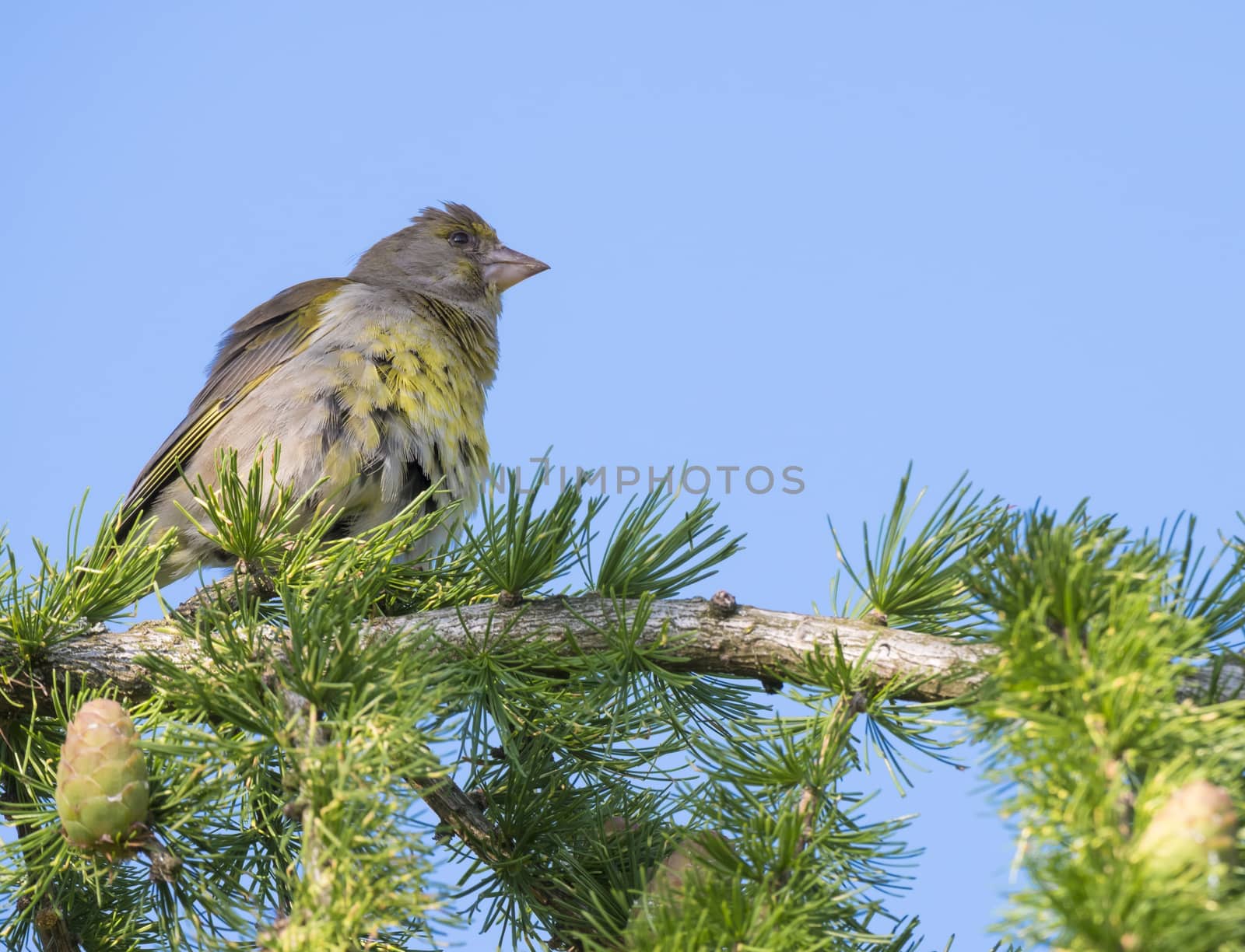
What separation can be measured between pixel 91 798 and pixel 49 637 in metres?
0.66

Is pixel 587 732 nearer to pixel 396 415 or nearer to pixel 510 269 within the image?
pixel 396 415

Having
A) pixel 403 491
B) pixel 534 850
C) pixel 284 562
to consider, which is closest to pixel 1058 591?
pixel 534 850

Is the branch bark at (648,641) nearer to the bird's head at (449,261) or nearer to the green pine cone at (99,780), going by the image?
the green pine cone at (99,780)

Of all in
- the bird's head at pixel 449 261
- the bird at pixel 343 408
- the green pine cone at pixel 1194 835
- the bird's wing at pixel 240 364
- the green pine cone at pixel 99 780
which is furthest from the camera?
the bird's head at pixel 449 261

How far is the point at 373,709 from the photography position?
1.60 meters

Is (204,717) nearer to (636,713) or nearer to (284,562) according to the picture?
(284,562)

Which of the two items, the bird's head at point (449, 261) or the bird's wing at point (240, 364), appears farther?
the bird's head at point (449, 261)

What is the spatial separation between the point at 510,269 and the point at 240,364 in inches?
59.8

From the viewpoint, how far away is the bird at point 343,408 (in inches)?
153

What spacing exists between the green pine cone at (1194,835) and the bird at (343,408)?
9.27 ft

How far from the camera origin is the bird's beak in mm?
5684

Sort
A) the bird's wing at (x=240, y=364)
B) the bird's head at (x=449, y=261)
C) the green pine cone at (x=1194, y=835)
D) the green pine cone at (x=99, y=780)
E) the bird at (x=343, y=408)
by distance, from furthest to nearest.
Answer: the bird's head at (x=449, y=261) < the bird's wing at (x=240, y=364) < the bird at (x=343, y=408) < the green pine cone at (x=99, y=780) < the green pine cone at (x=1194, y=835)

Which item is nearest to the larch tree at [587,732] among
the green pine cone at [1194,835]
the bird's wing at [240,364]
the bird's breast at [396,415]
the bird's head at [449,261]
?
the green pine cone at [1194,835]

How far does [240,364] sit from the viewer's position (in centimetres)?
467
